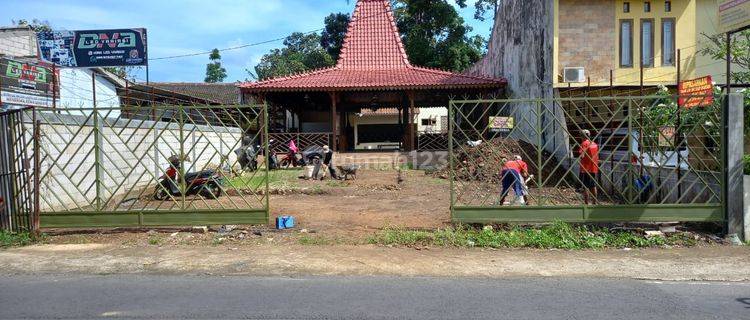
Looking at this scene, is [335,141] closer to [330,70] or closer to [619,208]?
[330,70]

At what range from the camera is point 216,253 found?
784cm

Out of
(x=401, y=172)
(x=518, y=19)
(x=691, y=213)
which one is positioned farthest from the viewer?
(x=518, y=19)

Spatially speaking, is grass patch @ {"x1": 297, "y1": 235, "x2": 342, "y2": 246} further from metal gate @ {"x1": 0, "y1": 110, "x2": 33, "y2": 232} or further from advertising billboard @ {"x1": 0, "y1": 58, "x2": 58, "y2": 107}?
advertising billboard @ {"x1": 0, "y1": 58, "x2": 58, "y2": 107}

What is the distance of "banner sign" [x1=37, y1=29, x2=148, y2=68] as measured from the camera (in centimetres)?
1716

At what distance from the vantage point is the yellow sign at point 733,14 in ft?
27.4

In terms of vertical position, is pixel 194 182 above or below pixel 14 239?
above

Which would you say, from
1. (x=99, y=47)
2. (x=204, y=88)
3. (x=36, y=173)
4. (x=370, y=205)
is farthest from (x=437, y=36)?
(x=36, y=173)

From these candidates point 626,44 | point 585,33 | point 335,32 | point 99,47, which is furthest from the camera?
point 335,32

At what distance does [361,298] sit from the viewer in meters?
5.57

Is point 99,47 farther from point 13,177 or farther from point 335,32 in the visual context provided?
point 335,32

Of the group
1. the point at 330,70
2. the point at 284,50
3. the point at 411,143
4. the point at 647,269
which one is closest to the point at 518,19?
the point at 411,143

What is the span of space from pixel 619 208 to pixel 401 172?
1142 cm

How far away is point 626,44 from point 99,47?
1708 cm

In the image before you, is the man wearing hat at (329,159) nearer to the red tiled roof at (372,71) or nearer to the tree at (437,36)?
the red tiled roof at (372,71)
